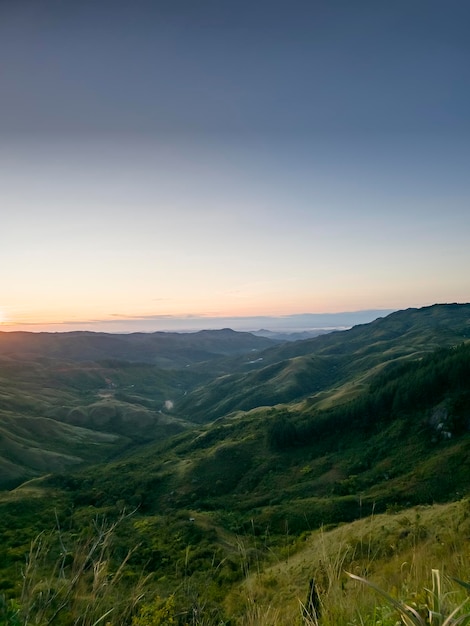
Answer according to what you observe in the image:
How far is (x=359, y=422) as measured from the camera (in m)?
88.1

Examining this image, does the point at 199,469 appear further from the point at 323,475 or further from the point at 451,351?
the point at 451,351

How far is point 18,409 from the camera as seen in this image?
171 meters

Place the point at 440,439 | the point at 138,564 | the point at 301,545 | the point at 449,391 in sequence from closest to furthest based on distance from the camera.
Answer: the point at 301,545 → the point at 138,564 → the point at 440,439 → the point at 449,391

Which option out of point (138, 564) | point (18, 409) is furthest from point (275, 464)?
point (18, 409)

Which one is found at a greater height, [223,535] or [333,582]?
[333,582]

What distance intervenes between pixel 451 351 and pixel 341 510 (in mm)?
59135

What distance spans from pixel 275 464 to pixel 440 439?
3329 cm

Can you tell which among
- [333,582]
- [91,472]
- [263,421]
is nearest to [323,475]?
[263,421]

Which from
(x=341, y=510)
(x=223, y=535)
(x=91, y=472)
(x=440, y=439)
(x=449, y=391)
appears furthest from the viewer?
(x=91, y=472)

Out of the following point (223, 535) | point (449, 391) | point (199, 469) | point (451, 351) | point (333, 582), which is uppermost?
point (333, 582)

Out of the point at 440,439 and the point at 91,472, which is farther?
the point at 91,472

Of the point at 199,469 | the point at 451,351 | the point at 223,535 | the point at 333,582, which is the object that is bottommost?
the point at 199,469

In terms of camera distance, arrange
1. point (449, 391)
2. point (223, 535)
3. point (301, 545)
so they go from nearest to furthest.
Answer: point (301, 545) → point (223, 535) → point (449, 391)

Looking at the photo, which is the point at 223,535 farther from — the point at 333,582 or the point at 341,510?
the point at 333,582
